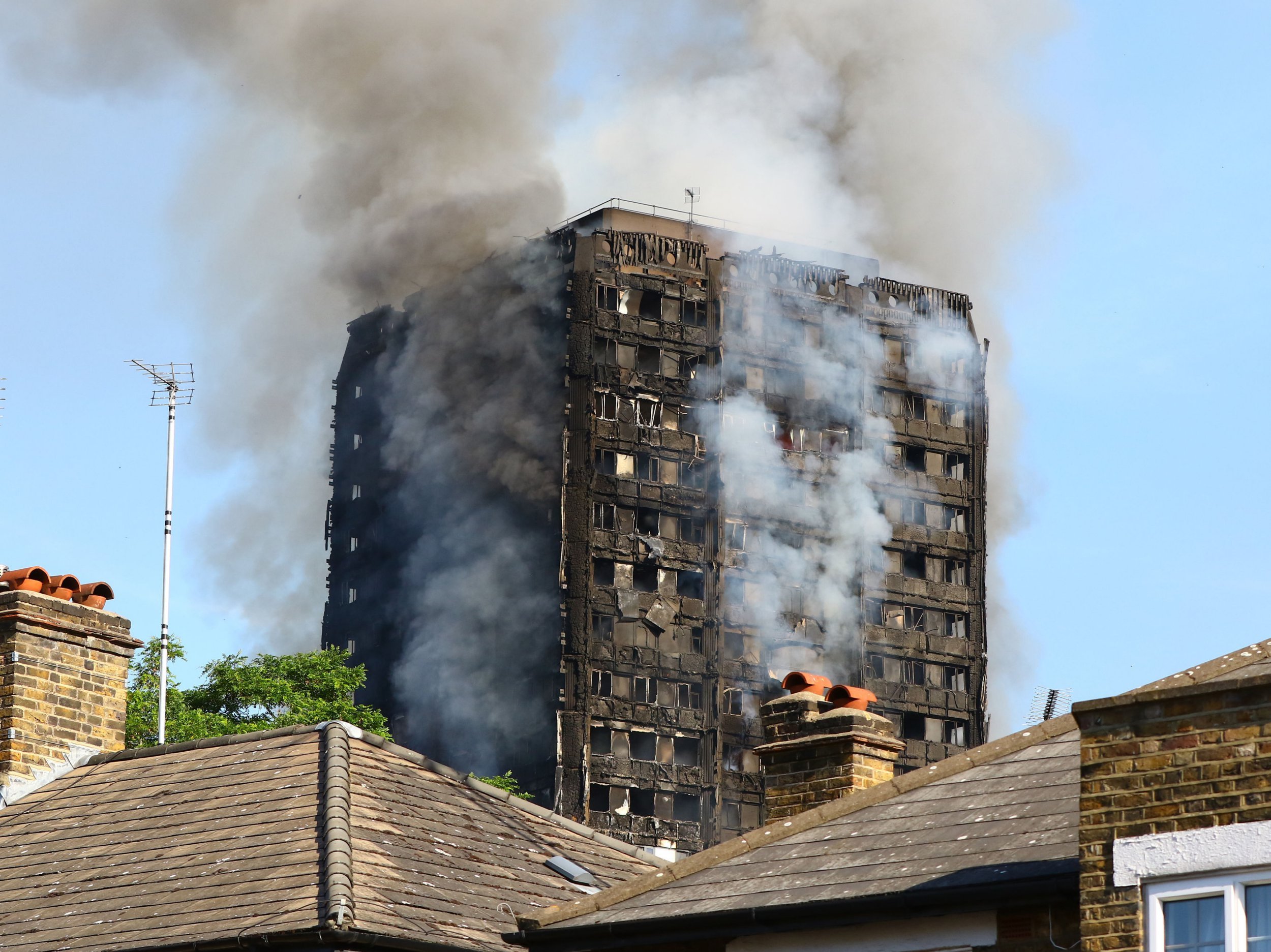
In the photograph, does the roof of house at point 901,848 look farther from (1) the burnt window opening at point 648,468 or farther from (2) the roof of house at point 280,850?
(1) the burnt window opening at point 648,468

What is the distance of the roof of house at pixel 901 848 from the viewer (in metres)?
15.5

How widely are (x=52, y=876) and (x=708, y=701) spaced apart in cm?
7921

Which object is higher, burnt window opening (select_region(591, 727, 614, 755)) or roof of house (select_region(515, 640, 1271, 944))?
burnt window opening (select_region(591, 727, 614, 755))

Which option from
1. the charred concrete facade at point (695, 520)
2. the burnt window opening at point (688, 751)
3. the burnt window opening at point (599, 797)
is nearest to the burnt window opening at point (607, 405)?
the charred concrete facade at point (695, 520)

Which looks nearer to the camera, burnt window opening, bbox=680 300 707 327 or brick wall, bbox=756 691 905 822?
brick wall, bbox=756 691 905 822

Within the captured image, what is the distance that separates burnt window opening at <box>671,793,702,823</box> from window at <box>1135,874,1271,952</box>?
85.1m

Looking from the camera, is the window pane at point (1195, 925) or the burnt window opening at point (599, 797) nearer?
the window pane at point (1195, 925)

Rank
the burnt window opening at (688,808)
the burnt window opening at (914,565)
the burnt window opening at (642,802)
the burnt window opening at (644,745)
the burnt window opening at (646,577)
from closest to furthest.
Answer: the burnt window opening at (642,802)
the burnt window opening at (644,745)
the burnt window opening at (688,808)
the burnt window opening at (646,577)
the burnt window opening at (914,565)

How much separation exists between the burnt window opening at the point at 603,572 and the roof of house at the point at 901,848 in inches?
3137

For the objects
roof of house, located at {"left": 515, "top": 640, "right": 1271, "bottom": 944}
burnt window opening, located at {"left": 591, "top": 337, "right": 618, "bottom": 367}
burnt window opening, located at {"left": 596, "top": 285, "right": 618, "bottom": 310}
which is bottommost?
roof of house, located at {"left": 515, "top": 640, "right": 1271, "bottom": 944}

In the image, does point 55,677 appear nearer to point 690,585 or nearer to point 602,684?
point 602,684

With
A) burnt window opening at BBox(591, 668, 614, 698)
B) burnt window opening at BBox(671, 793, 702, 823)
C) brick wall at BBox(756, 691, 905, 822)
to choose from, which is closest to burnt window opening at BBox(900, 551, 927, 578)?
burnt window opening at BBox(671, 793, 702, 823)

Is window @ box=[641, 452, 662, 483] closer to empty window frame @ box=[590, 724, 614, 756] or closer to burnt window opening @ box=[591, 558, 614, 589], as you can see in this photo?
burnt window opening @ box=[591, 558, 614, 589]

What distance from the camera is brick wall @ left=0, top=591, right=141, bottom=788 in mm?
23766
